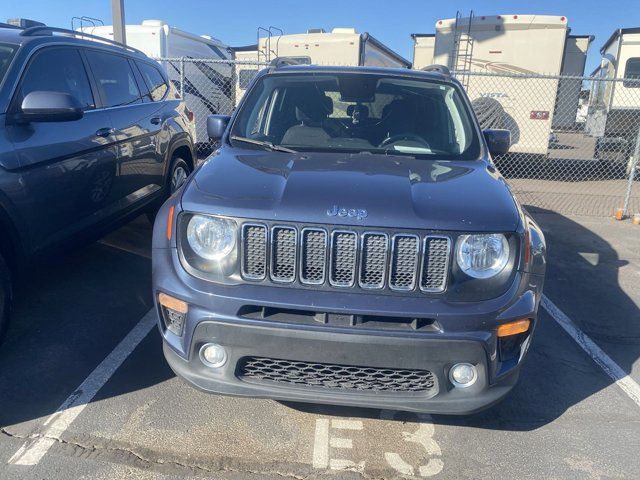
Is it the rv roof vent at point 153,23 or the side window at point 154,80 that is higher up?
the rv roof vent at point 153,23

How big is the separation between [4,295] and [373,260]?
2341mm

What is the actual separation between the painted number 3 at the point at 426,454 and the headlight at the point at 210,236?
4.41ft

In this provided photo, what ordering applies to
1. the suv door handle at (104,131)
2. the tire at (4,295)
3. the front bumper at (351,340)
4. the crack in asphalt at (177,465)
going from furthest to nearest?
the suv door handle at (104,131) < the tire at (4,295) < the crack in asphalt at (177,465) < the front bumper at (351,340)

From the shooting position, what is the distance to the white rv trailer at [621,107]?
40.9 feet

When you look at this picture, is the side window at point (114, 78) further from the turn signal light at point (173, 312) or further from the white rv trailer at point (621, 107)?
the white rv trailer at point (621, 107)

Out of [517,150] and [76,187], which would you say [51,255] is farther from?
[517,150]

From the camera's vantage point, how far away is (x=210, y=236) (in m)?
2.63

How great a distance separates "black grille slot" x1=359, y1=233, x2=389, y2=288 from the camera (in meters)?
2.51

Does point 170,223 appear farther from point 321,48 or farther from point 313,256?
point 321,48

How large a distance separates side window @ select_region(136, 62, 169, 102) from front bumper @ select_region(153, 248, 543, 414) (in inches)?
151

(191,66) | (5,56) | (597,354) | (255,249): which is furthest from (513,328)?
(191,66)

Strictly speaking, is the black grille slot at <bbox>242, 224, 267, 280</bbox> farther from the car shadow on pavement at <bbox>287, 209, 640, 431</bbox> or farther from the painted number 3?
the painted number 3

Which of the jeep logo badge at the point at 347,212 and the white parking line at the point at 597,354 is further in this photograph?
the white parking line at the point at 597,354

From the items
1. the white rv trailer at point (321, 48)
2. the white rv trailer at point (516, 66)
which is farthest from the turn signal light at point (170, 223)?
the white rv trailer at point (516, 66)
